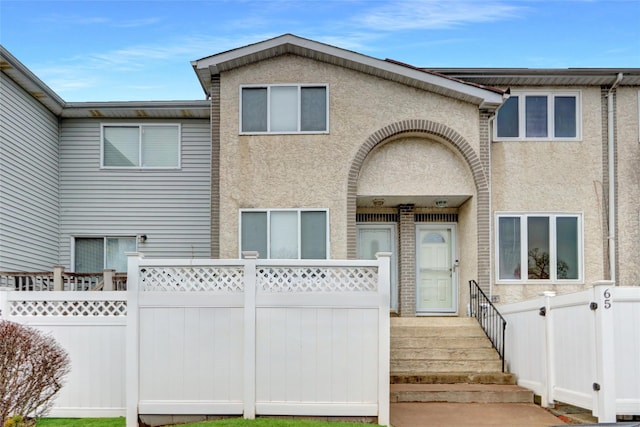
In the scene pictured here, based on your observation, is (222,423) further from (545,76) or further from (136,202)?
(545,76)

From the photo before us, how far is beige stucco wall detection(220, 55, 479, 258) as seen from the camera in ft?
45.2

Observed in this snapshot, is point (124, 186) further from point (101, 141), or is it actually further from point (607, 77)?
point (607, 77)

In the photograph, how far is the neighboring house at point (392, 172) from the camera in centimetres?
1380

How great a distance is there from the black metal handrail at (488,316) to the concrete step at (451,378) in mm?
619

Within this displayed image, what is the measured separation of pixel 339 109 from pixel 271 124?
1.50m

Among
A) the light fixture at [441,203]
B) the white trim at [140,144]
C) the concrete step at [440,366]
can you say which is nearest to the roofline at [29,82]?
the white trim at [140,144]

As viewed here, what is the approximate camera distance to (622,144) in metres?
14.9

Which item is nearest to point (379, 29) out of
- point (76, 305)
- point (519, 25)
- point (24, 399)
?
point (519, 25)

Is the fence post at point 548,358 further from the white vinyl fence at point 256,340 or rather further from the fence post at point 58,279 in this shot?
the fence post at point 58,279

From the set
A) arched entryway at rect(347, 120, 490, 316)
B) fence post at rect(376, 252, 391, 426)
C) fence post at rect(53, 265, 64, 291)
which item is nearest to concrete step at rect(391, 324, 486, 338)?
arched entryway at rect(347, 120, 490, 316)

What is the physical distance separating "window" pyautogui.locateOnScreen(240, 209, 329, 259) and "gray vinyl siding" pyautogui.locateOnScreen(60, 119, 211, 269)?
3.19 meters

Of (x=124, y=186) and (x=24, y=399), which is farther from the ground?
(x=124, y=186)

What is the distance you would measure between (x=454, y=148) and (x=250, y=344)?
6988 mm

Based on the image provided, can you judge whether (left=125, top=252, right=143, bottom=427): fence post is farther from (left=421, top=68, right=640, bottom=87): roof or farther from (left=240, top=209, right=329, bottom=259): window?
(left=421, top=68, right=640, bottom=87): roof
